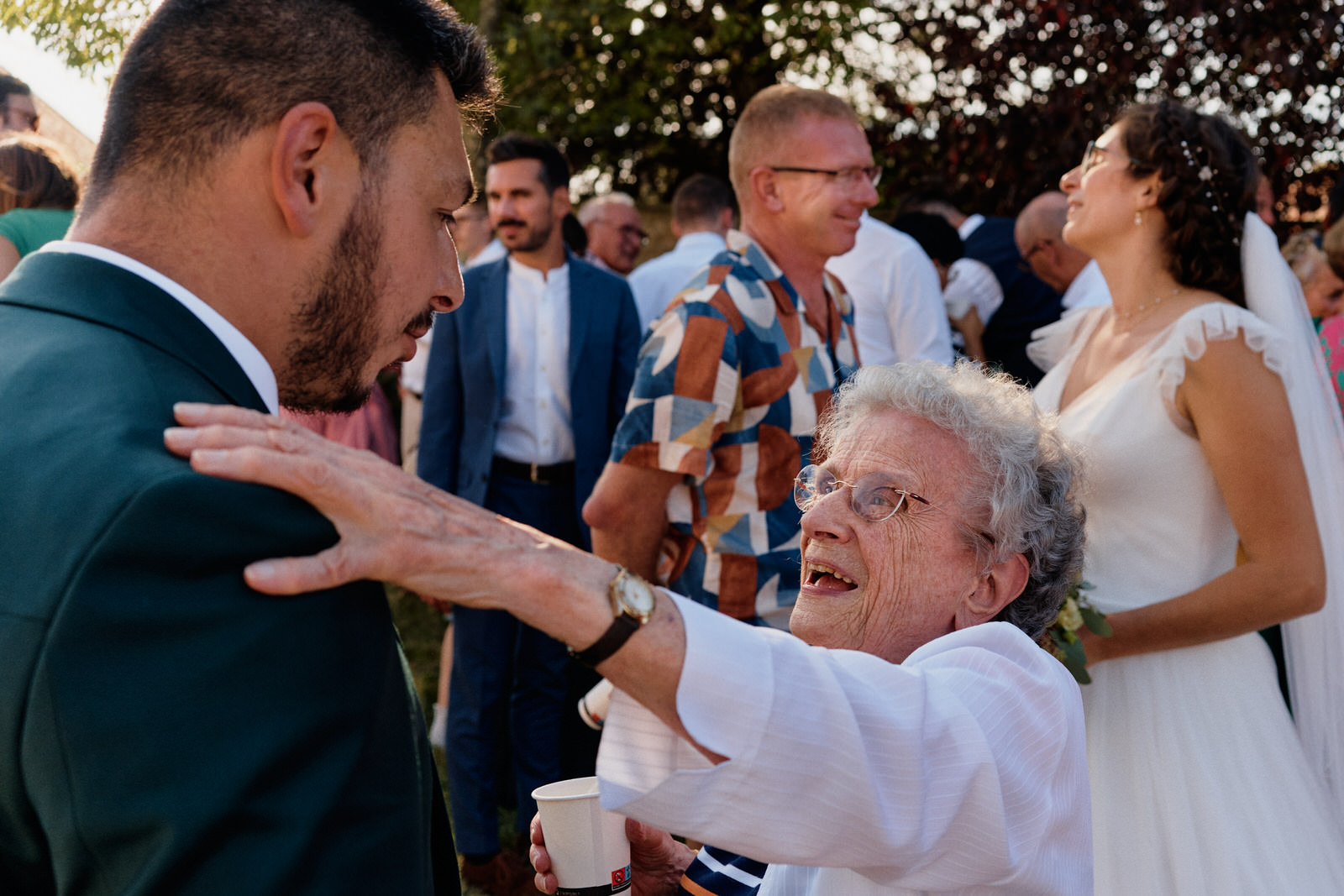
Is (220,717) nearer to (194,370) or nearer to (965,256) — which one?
(194,370)

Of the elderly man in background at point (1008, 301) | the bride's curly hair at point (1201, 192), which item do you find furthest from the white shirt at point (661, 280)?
the bride's curly hair at point (1201, 192)

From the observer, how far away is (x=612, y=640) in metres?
1.19

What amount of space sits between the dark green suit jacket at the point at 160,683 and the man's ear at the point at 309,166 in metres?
0.29

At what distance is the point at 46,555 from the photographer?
0.99m

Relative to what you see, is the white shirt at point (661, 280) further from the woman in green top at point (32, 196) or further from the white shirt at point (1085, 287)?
the woman in green top at point (32, 196)

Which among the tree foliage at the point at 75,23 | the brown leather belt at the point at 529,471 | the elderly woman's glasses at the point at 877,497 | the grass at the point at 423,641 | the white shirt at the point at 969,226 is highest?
the tree foliage at the point at 75,23

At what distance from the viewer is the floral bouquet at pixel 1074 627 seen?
2555 mm

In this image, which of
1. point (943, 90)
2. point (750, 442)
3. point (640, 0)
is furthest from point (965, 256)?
point (640, 0)

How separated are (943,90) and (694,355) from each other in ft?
26.0

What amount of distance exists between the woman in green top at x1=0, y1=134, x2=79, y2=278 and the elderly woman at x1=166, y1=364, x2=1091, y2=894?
2.31 meters

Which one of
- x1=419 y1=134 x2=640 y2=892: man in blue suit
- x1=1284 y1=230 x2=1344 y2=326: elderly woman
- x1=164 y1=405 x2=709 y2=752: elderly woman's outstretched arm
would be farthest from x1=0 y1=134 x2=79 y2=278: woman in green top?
x1=1284 y1=230 x2=1344 y2=326: elderly woman

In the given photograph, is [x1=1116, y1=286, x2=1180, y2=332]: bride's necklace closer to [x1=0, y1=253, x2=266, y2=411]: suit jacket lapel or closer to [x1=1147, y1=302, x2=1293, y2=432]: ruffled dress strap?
[x1=1147, y1=302, x2=1293, y2=432]: ruffled dress strap

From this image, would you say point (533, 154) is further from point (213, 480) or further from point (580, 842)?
point (213, 480)

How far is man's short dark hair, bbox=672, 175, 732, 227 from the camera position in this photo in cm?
709
